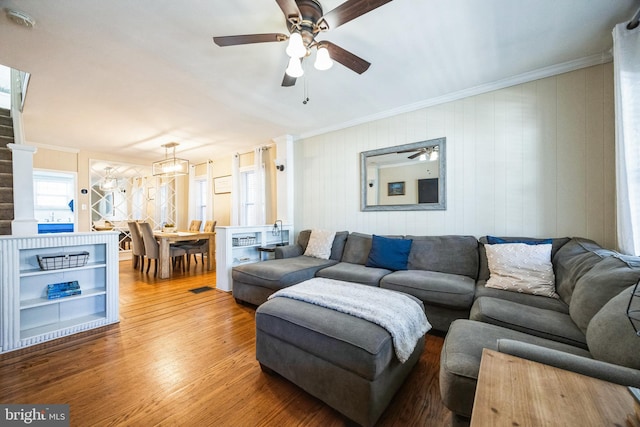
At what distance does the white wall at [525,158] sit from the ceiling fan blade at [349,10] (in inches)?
82.6

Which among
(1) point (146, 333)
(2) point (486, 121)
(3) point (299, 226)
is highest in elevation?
(2) point (486, 121)

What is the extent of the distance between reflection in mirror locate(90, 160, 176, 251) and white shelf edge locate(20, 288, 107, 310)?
488cm

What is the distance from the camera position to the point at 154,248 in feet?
14.7

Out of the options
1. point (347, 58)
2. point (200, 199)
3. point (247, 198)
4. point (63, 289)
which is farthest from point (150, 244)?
point (347, 58)

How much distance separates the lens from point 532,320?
156 centimetres

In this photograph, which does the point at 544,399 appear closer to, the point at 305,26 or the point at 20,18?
the point at 305,26

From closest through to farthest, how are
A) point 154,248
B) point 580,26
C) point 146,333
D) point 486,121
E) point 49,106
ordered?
point 580,26, point 146,333, point 486,121, point 49,106, point 154,248

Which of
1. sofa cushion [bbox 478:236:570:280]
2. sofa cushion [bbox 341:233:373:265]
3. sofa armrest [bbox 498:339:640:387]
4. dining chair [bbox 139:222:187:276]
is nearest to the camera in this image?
sofa armrest [bbox 498:339:640:387]

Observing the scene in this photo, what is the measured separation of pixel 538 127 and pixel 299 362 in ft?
10.4

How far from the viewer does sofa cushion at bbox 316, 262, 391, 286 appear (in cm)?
266

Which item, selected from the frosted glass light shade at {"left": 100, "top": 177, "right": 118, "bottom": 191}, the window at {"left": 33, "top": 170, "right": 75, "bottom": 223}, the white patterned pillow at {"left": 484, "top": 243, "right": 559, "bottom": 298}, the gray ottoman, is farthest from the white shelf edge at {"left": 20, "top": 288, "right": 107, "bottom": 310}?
the frosted glass light shade at {"left": 100, "top": 177, "right": 118, "bottom": 191}

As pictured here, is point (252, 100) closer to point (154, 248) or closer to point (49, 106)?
point (49, 106)

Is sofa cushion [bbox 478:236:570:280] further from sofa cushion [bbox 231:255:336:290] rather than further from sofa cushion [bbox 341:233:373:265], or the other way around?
sofa cushion [bbox 231:255:336:290]

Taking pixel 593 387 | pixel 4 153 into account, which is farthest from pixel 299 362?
pixel 4 153
